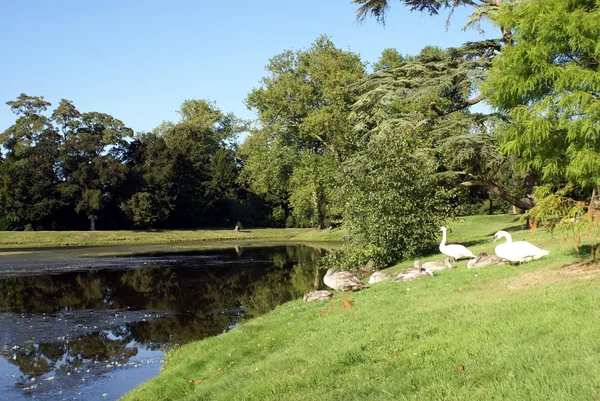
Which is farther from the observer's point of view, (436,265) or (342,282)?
(436,265)

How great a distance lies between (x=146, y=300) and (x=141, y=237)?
42327 mm

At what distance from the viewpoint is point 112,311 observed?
20.3 m

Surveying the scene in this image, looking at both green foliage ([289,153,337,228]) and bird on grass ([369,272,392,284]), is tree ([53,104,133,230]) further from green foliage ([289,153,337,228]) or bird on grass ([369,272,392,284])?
bird on grass ([369,272,392,284])

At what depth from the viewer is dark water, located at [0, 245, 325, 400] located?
496 inches

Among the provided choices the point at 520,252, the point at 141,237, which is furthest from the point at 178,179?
the point at 520,252

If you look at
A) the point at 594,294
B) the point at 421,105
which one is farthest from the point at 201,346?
the point at 421,105

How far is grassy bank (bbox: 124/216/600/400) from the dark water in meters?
1.82

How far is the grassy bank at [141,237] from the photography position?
56.7 metres

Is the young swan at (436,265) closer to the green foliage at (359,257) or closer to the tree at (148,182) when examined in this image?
the green foliage at (359,257)

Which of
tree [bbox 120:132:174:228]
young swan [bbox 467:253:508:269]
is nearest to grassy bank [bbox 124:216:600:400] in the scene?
young swan [bbox 467:253:508:269]

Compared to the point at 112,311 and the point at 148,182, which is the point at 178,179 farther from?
the point at 112,311

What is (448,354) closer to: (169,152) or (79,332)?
(79,332)

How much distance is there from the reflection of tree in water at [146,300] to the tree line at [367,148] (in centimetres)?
492

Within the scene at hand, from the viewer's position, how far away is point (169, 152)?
7412 cm
